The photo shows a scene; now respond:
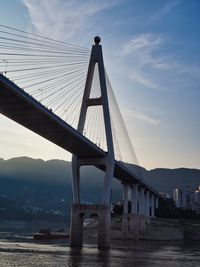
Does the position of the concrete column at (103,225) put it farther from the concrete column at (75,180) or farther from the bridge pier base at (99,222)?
the concrete column at (75,180)

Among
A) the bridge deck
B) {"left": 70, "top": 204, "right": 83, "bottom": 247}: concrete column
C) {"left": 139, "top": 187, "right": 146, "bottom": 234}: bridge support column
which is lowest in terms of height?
{"left": 70, "top": 204, "right": 83, "bottom": 247}: concrete column

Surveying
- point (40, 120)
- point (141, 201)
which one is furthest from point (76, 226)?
point (141, 201)

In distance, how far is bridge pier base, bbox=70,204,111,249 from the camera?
58.9m

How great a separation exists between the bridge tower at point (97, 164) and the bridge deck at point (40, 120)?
1.18m

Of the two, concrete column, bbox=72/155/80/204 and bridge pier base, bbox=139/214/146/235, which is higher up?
concrete column, bbox=72/155/80/204

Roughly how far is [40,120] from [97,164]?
15.7m

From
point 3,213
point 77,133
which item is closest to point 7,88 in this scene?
point 77,133

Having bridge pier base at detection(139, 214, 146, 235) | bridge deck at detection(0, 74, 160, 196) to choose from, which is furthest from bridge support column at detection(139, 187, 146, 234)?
bridge deck at detection(0, 74, 160, 196)

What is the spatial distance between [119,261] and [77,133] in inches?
624

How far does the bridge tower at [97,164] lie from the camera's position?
56688mm

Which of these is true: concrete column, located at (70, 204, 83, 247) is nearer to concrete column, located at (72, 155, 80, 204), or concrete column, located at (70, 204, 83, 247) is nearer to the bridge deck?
concrete column, located at (72, 155, 80, 204)

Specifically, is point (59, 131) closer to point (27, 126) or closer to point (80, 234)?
point (27, 126)

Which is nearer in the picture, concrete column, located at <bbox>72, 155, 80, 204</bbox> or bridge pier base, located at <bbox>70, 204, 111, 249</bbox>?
bridge pier base, located at <bbox>70, 204, 111, 249</bbox>

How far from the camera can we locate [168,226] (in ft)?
347
